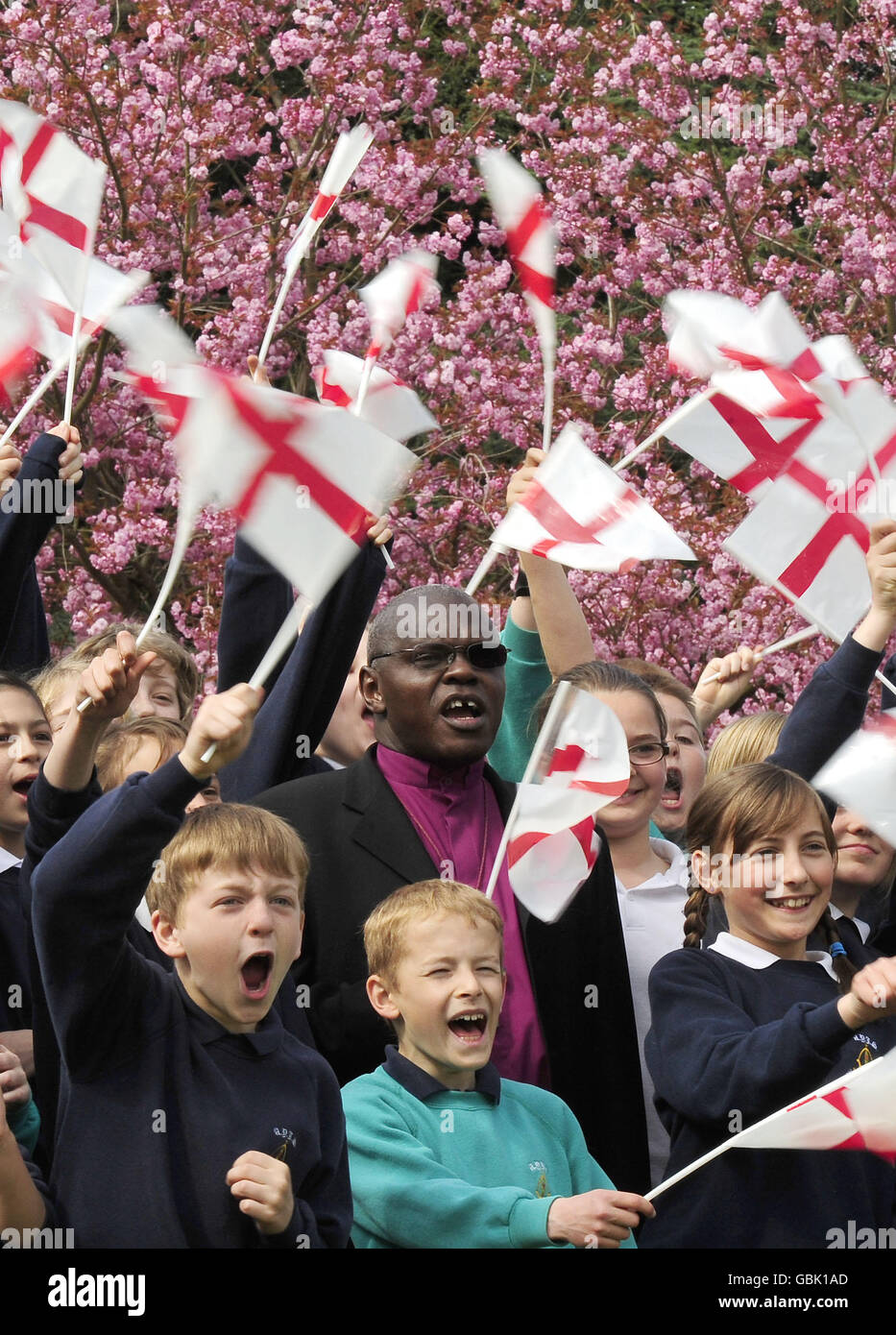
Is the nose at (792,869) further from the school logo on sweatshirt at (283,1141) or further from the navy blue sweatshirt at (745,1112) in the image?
the school logo on sweatshirt at (283,1141)

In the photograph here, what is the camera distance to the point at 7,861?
415cm

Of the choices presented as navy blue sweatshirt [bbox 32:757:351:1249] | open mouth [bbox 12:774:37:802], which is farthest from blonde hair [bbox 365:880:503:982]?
open mouth [bbox 12:774:37:802]

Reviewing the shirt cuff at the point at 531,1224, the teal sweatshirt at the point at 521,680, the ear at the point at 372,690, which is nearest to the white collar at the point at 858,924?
the teal sweatshirt at the point at 521,680

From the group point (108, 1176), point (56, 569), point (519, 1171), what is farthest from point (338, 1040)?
point (56, 569)

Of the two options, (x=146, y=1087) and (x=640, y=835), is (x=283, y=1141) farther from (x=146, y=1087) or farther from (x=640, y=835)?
(x=640, y=835)

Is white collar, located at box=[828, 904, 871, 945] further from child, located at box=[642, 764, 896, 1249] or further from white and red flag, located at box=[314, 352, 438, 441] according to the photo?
white and red flag, located at box=[314, 352, 438, 441]

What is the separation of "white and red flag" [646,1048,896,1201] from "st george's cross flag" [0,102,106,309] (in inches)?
101

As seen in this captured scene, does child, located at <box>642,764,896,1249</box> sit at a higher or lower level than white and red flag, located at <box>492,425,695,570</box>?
lower

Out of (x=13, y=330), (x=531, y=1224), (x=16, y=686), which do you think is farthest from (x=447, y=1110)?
(x=13, y=330)

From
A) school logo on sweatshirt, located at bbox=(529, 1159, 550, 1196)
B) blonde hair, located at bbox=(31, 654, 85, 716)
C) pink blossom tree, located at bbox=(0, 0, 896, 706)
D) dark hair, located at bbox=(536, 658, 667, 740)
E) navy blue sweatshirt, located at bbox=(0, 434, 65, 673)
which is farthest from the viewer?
pink blossom tree, located at bbox=(0, 0, 896, 706)

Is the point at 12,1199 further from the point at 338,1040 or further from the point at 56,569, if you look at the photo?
the point at 56,569

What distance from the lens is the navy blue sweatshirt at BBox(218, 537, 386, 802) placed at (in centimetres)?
443

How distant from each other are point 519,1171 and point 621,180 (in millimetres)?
6766

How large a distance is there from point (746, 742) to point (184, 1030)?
6.11ft
